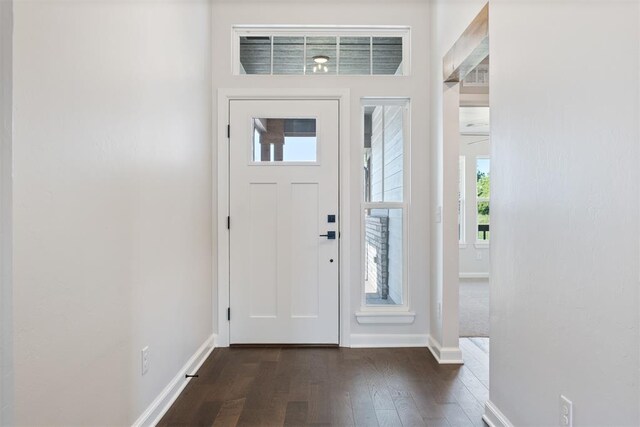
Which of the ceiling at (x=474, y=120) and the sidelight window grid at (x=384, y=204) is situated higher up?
the ceiling at (x=474, y=120)

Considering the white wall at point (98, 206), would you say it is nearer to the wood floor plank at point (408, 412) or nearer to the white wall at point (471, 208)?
the wood floor plank at point (408, 412)

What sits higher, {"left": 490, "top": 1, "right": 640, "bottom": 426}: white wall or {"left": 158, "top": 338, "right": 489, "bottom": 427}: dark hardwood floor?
{"left": 490, "top": 1, "right": 640, "bottom": 426}: white wall

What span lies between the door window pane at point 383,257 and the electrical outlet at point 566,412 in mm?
1749

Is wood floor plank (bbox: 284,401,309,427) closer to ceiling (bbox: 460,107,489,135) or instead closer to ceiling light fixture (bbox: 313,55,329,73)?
ceiling light fixture (bbox: 313,55,329,73)

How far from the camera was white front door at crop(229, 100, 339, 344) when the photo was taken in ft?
9.96

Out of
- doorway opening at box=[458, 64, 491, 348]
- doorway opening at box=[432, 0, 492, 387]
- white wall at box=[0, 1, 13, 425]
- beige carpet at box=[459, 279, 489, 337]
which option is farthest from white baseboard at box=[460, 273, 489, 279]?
white wall at box=[0, 1, 13, 425]

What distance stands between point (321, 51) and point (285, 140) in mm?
835

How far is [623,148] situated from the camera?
1.09m

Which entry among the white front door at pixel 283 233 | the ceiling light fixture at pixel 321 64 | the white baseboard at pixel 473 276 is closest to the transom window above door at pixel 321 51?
the ceiling light fixture at pixel 321 64

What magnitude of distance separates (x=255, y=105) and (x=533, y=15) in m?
2.11

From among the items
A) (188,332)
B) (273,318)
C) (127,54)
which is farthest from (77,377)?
(273,318)

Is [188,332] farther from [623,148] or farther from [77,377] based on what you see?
[623,148]

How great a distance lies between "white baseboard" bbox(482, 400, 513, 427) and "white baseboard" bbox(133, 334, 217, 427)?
1768 millimetres

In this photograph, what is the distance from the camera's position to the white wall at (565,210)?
109cm
